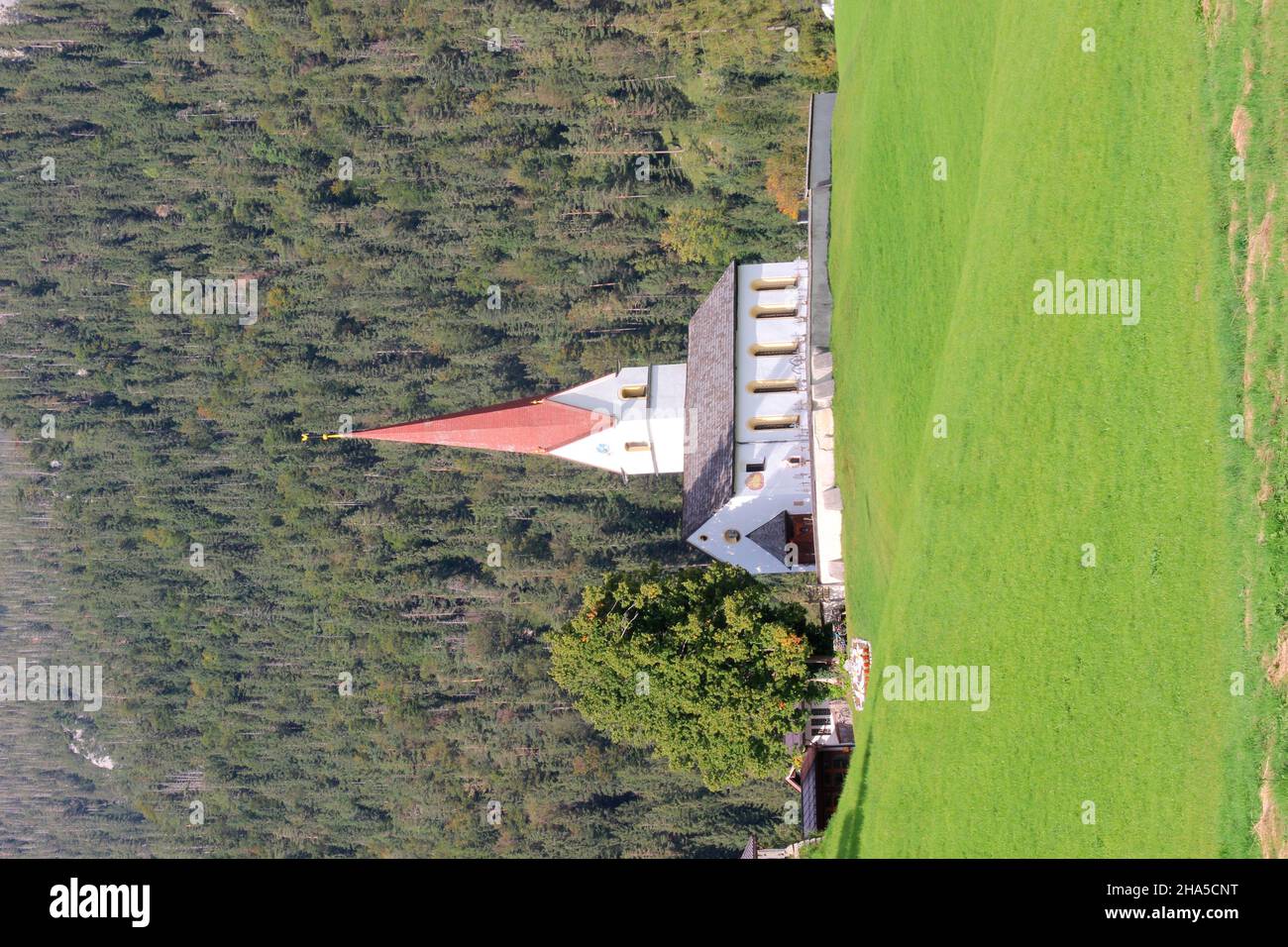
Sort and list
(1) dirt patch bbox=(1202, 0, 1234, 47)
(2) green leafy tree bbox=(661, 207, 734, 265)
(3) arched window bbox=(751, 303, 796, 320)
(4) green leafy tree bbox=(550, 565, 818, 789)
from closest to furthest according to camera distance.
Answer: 1. (1) dirt patch bbox=(1202, 0, 1234, 47)
2. (4) green leafy tree bbox=(550, 565, 818, 789)
3. (3) arched window bbox=(751, 303, 796, 320)
4. (2) green leafy tree bbox=(661, 207, 734, 265)

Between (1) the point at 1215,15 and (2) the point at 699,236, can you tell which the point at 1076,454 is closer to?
(1) the point at 1215,15

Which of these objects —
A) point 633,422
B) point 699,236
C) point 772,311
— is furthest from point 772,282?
point 699,236

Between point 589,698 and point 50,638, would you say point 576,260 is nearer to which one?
point 589,698

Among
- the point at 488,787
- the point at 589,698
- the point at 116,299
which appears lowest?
the point at 488,787

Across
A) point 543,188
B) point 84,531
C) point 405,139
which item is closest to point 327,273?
point 405,139

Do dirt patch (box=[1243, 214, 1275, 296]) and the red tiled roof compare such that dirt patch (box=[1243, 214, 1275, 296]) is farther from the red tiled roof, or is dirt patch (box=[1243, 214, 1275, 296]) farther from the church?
the red tiled roof

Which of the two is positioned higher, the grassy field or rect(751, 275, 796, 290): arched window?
rect(751, 275, 796, 290): arched window

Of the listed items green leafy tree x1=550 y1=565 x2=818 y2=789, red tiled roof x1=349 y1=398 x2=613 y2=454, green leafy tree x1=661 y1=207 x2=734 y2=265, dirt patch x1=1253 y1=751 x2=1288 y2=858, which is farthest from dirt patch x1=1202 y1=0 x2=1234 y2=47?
green leafy tree x1=661 y1=207 x2=734 y2=265
